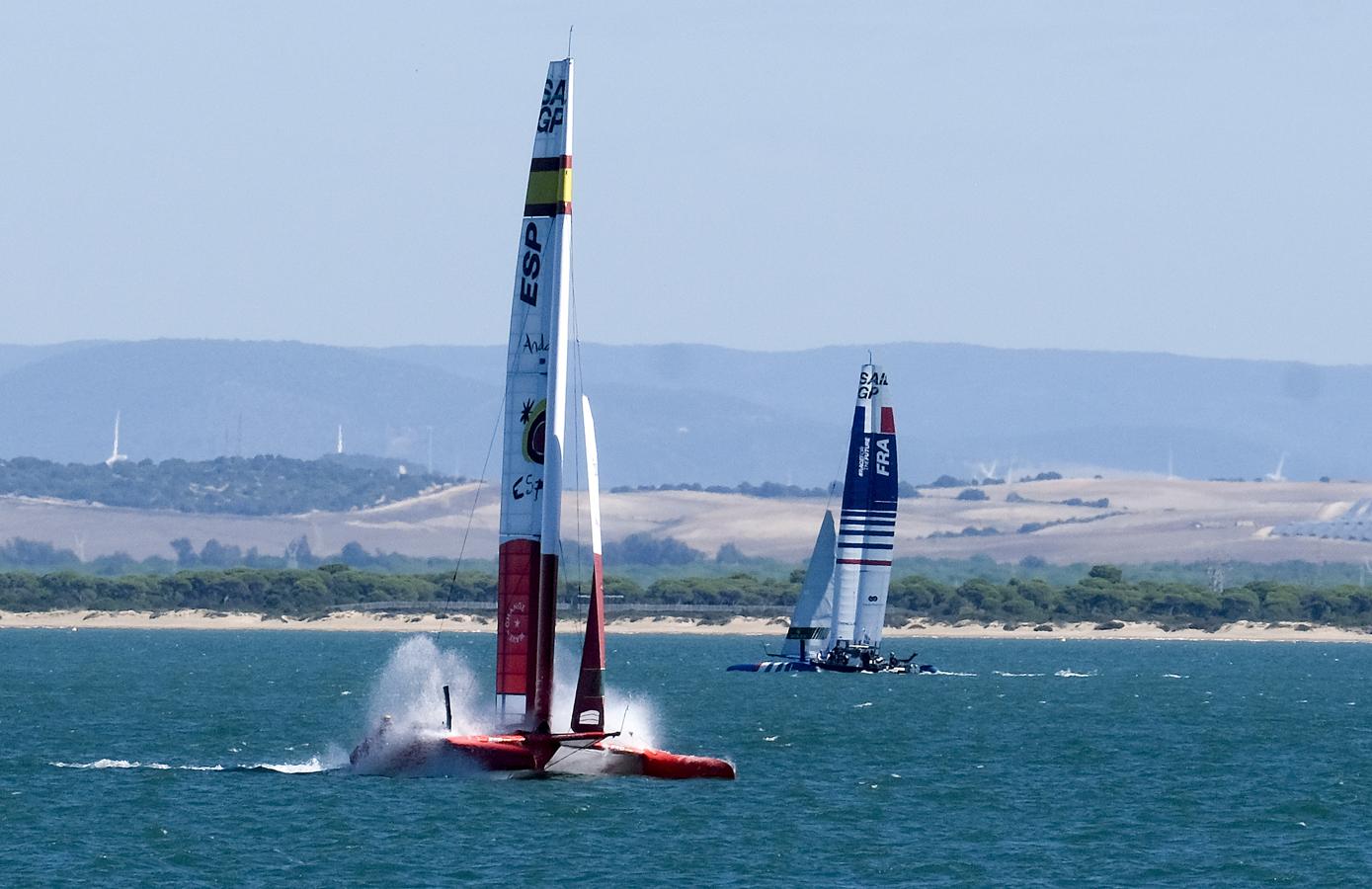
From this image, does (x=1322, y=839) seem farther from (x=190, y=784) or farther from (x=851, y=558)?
(x=851, y=558)

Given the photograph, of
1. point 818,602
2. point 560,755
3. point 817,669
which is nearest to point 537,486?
point 560,755

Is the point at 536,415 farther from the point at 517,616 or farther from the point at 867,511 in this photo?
the point at 867,511

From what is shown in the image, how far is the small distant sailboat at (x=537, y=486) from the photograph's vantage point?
59.6 meters

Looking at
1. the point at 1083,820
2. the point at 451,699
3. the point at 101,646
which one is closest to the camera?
the point at 1083,820

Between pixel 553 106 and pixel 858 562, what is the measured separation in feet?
212

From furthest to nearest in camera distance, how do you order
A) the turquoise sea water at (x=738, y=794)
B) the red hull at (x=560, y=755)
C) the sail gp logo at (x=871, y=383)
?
the sail gp logo at (x=871, y=383) → the red hull at (x=560, y=755) → the turquoise sea water at (x=738, y=794)

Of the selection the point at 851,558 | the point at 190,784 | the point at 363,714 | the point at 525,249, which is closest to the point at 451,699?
the point at 190,784

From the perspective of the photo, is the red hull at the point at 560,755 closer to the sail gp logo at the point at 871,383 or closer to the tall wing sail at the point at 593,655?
the tall wing sail at the point at 593,655

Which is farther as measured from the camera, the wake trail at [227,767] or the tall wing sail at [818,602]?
the tall wing sail at [818,602]

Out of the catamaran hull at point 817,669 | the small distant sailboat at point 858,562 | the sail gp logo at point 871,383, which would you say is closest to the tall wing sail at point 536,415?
the small distant sailboat at point 858,562

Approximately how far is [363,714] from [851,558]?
38092 mm

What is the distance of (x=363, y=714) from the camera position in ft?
291

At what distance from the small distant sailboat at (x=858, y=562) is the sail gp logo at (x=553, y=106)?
203 ft

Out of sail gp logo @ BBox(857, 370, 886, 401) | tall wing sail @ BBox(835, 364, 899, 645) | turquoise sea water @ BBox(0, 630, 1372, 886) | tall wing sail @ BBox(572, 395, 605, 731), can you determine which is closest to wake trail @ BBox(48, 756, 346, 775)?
turquoise sea water @ BBox(0, 630, 1372, 886)
